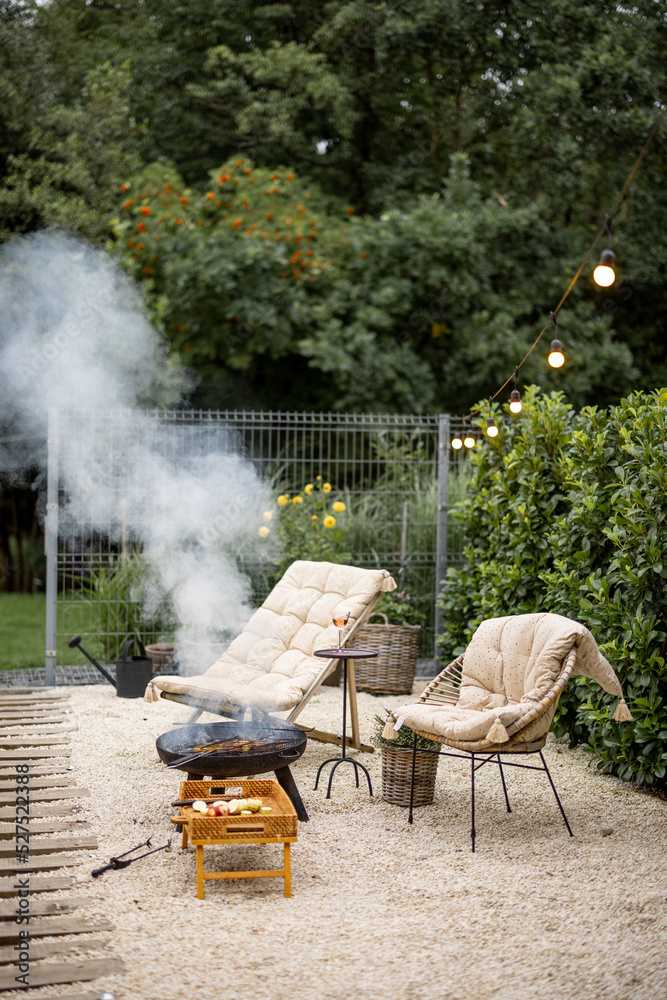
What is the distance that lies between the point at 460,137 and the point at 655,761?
11.0m

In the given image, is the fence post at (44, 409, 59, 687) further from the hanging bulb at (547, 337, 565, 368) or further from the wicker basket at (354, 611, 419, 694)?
the hanging bulb at (547, 337, 565, 368)

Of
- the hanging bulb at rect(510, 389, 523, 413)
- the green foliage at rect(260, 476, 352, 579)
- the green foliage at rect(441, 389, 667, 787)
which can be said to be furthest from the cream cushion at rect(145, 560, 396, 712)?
the green foliage at rect(260, 476, 352, 579)

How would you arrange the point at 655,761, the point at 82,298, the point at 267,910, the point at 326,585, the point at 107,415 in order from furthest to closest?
the point at 82,298 → the point at 107,415 → the point at 326,585 → the point at 655,761 → the point at 267,910

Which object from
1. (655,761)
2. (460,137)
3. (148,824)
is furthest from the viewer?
(460,137)

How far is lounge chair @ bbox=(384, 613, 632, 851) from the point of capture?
3.84m

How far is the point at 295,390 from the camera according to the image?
473 inches

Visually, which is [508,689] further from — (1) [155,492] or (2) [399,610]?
(1) [155,492]

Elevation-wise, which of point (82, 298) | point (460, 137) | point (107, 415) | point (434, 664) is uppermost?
point (460, 137)

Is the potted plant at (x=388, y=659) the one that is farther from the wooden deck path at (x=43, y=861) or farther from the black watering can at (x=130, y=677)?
the wooden deck path at (x=43, y=861)

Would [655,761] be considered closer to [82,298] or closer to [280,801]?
[280,801]

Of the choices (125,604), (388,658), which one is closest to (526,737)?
(388,658)

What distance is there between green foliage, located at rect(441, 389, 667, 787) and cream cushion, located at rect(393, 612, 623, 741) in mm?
427

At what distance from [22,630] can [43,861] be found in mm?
7518

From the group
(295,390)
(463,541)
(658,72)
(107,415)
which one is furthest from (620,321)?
(107,415)
